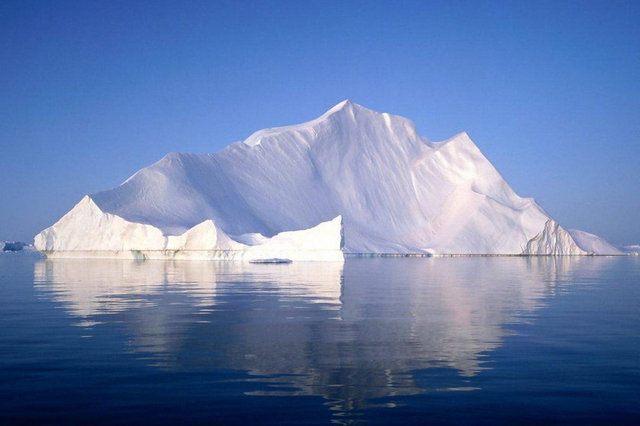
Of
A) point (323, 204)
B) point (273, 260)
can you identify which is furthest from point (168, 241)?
point (323, 204)

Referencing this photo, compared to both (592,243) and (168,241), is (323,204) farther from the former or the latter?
(592,243)

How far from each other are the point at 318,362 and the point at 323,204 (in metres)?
64.7

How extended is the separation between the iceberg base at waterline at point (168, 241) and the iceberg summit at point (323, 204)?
8 centimetres

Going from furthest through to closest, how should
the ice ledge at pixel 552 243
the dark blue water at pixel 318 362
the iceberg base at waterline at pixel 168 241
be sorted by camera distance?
1. the ice ledge at pixel 552 243
2. the iceberg base at waterline at pixel 168 241
3. the dark blue water at pixel 318 362

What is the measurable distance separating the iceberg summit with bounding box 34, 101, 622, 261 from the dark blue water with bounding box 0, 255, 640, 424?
97.3 feet

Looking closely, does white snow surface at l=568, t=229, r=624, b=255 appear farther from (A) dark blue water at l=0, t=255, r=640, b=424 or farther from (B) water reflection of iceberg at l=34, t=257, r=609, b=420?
(A) dark blue water at l=0, t=255, r=640, b=424

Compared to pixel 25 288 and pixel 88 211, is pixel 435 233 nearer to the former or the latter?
pixel 88 211

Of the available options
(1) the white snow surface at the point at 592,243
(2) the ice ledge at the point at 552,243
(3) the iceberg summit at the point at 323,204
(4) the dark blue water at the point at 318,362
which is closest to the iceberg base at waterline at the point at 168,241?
(3) the iceberg summit at the point at 323,204

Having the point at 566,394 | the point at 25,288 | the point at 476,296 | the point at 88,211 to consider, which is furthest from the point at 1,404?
the point at 88,211

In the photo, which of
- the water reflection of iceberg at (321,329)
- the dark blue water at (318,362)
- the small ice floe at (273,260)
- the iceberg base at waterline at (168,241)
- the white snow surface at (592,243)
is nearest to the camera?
the dark blue water at (318,362)

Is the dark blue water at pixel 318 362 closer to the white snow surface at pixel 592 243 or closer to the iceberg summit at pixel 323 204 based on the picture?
the iceberg summit at pixel 323 204

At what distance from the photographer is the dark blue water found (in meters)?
5.29

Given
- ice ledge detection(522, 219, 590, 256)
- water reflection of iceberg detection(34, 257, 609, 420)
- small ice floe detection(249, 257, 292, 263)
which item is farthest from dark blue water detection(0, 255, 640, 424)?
ice ledge detection(522, 219, 590, 256)

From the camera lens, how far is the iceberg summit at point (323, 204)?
154 ft
